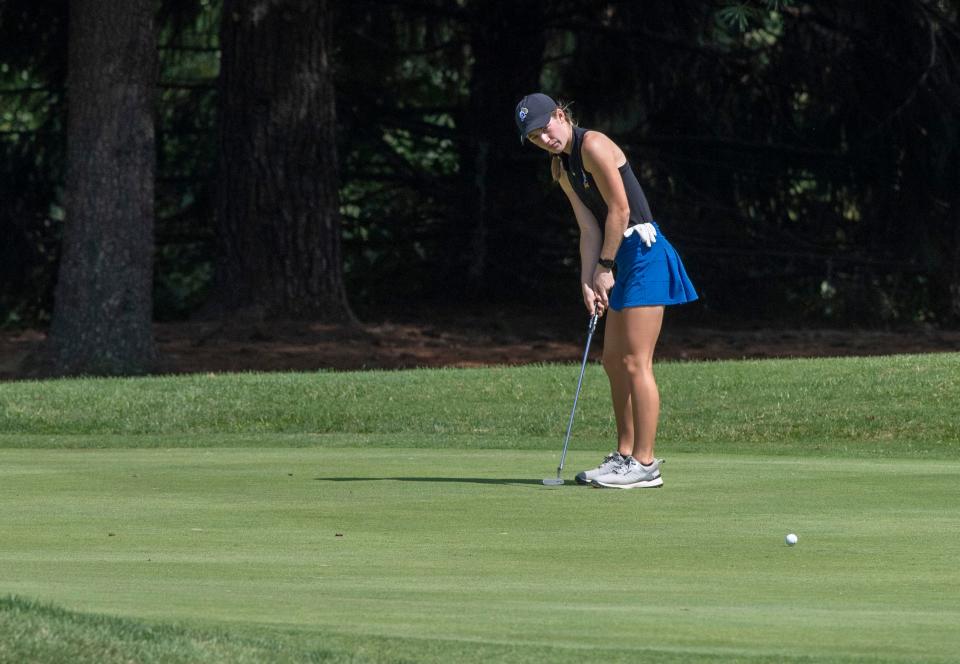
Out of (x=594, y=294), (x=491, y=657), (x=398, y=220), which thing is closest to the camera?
(x=491, y=657)

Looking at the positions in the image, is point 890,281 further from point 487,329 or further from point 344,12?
point 344,12

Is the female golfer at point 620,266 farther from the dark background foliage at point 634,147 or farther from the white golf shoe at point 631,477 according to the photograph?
the dark background foliage at point 634,147

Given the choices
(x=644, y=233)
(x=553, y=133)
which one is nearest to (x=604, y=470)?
(x=644, y=233)

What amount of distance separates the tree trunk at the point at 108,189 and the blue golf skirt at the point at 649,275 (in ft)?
31.9

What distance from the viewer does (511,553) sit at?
5.72 meters

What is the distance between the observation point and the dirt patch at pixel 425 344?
17891 mm

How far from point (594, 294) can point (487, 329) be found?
12.7 m

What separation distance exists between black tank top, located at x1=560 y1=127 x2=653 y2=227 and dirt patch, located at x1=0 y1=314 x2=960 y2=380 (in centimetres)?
946

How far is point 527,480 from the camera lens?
26.8ft

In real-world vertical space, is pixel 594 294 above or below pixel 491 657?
above

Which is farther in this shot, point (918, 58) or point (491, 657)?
point (918, 58)

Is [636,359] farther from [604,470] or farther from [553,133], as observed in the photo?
[553,133]

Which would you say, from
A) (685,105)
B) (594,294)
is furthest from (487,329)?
(594,294)

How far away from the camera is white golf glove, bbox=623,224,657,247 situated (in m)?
8.10
